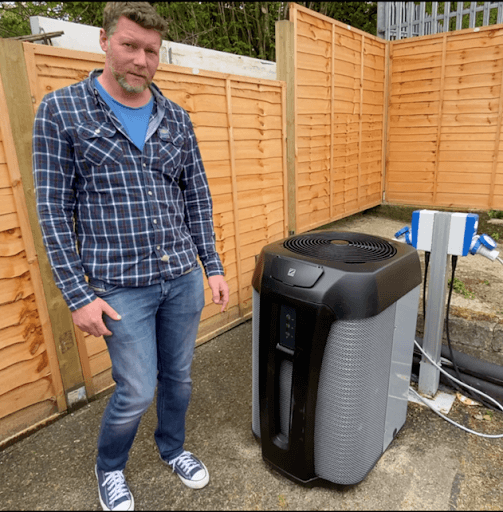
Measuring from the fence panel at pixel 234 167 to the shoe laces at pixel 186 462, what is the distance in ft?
2.95

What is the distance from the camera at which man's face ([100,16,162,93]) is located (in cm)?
139

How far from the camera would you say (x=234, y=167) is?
10.8 ft

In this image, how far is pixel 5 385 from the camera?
213cm

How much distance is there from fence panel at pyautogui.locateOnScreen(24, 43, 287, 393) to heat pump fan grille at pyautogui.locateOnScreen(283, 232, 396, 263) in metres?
1.38

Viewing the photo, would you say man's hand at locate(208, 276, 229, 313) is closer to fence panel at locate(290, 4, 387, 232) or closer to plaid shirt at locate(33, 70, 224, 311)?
plaid shirt at locate(33, 70, 224, 311)

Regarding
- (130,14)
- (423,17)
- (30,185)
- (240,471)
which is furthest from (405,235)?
(423,17)

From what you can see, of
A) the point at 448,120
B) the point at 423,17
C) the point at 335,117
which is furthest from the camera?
the point at 423,17

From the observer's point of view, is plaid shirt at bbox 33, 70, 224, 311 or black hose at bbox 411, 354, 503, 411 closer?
plaid shirt at bbox 33, 70, 224, 311

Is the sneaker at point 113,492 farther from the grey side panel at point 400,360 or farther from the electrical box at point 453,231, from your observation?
the electrical box at point 453,231

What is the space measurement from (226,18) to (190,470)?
11.6 metres

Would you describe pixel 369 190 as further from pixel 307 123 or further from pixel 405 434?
pixel 405 434

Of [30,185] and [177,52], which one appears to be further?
[177,52]

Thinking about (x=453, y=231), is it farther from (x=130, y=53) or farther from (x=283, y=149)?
(x=283, y=149)

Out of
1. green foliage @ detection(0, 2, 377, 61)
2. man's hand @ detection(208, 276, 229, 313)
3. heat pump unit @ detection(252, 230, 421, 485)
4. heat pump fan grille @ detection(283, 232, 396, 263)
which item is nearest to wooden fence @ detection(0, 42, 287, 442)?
man's hand @ detection(208, 276, 229, 313)
